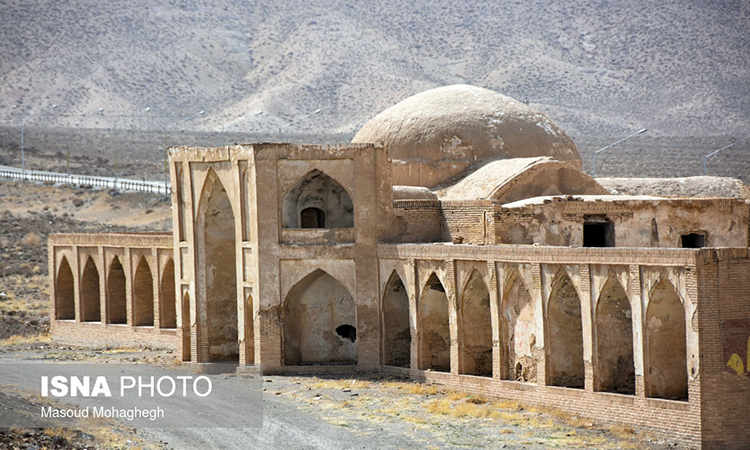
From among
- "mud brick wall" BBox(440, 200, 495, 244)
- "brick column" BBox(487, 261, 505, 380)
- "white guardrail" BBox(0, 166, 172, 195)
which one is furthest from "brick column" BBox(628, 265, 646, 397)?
"white guardrail" BBox(0, 166, 172, 195)

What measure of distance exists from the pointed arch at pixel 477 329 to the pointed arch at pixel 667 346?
4.51 meters

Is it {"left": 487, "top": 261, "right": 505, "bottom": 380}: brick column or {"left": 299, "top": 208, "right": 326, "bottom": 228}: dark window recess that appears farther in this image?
{"left": 299, "top": 208, "right": 326, "bottom": 228}: dark window recess

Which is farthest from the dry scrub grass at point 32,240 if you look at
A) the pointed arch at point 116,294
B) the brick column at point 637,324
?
the brick column at point 637,324

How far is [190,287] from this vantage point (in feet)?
86.7

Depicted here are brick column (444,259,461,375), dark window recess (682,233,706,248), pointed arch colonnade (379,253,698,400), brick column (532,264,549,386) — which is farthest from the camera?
dark window recess (682,233,706,248)

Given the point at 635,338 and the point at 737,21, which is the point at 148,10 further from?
the point at 635,338

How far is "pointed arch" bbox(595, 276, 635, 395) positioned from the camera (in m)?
20.1

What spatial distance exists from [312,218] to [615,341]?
9076 mm

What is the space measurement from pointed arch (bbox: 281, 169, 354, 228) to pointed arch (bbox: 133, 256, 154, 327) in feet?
21.1

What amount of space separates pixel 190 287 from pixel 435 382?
6643 mm

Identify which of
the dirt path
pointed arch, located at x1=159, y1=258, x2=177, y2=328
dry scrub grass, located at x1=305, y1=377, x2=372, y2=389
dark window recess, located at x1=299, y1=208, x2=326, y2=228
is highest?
dark window recess, located at x1=299, y1=208, x2=326, y2=228

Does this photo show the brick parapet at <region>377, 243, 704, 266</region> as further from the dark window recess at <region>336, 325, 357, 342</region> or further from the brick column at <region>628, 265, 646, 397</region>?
the dark window recess at <region>336, 325, 357, 342</region>

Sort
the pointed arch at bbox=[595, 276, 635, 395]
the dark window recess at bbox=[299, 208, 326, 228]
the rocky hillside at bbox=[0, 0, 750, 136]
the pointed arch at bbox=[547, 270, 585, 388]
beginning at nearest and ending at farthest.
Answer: the pointed arch at bbox=[595, 276, 635, 395] → the pointed arch at bbox=[547, 270, 585, 388] → the dark window recess at bbox=[299, 208, 326, 228] → the rocky hillside at bbox=[0, 0, 750, 136]

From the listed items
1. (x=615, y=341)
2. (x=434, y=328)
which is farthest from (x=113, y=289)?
(x=615, y=341)
